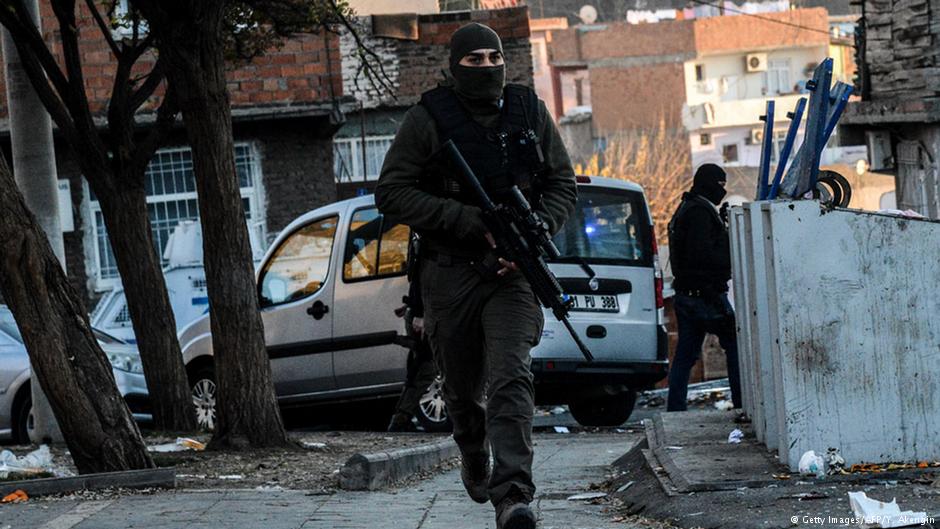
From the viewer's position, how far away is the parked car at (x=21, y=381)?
15.6m

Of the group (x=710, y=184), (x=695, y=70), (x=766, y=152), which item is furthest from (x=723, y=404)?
(x=695, y=70)

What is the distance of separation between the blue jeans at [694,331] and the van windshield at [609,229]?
3.63ft

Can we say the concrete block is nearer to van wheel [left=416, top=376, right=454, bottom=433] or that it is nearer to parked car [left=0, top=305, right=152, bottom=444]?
van wheel [left=416, top=376, right=454, bottom=433]

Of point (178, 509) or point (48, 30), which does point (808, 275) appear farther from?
point (48, 30)

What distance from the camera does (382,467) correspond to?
8930mm

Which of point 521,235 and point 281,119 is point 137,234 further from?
point 281,119

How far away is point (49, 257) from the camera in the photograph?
9.05 meters

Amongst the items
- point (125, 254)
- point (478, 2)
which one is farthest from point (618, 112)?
point (125, 254)

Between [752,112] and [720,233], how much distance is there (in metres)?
64.8

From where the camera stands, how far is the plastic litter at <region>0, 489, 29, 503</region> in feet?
27.8

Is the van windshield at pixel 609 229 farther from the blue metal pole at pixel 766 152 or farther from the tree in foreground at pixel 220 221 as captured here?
the blue metal pole at pixel 766 152

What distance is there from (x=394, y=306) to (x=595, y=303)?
1.68 m

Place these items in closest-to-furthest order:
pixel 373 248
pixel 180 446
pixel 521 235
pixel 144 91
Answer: pixel 521 235, pixel 180 446, pixel 373 248, pixel 144 91

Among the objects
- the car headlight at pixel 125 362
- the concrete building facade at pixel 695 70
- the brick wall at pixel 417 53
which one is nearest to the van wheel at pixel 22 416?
the car headlight at pixel 125 362
